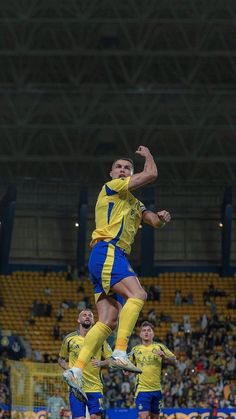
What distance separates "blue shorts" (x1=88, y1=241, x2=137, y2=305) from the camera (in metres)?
12.3

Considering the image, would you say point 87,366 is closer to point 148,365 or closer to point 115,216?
point 148,365

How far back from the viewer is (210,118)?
161 ft

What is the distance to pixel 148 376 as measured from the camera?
795 inches

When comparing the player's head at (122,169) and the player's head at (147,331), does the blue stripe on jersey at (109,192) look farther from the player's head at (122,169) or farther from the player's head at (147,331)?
the player's head at (147,331)

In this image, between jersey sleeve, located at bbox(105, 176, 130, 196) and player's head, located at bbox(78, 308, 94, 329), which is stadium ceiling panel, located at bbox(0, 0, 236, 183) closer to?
player's head, located at bbox(78, 308, 94, 329)

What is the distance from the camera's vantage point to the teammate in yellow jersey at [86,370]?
17609 mm

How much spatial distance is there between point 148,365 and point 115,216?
27.2 ft

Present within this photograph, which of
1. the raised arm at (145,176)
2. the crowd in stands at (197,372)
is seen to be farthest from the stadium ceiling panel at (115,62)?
the raised arm at (145,176)

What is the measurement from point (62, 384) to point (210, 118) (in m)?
24.5

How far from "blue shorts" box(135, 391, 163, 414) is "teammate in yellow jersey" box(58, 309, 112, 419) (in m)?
2.08

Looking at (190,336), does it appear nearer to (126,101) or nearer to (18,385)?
(126,101)

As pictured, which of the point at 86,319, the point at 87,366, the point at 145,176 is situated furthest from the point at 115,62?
the point at 145,176

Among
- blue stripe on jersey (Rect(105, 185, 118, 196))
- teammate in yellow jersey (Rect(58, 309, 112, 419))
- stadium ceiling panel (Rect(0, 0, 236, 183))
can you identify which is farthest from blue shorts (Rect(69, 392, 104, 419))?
stadium ceiling panel (Rect(0, 0, 236, 183))

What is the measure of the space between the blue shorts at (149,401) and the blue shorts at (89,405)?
7.26 ft
